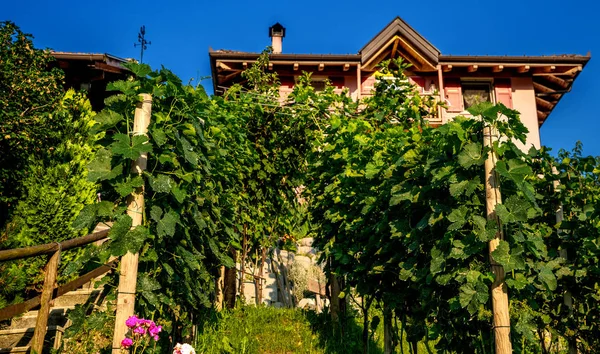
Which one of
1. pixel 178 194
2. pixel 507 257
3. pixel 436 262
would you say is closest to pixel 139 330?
pixel 178 194

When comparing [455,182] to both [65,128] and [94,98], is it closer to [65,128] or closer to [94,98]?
[65,128]

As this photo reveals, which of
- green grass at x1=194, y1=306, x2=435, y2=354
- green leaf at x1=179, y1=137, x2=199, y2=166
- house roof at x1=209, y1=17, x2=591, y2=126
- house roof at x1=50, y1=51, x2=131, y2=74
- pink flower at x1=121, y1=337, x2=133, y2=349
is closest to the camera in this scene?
pink flower at x1=121, y1=337, x2=133, y2=349

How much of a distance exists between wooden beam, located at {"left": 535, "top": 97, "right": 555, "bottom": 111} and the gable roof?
449cm

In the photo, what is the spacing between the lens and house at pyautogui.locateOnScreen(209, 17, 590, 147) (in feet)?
50.9

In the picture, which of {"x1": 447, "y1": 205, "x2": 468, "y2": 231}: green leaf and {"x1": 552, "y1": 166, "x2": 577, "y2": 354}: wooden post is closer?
{"x1": 447, "y1": 205, "x2": 468, "y2": 231}: green leaf

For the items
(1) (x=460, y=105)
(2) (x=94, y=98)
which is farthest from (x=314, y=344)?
(1) (x=460, y=105)

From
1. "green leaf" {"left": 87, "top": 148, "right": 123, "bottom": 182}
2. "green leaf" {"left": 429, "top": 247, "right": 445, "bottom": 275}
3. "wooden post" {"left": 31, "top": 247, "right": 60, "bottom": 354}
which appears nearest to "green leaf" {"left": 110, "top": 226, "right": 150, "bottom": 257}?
"green leaf" {"left": 87, "top": 148, "right": 123, "bottom": 182}

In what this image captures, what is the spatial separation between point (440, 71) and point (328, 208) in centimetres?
1205

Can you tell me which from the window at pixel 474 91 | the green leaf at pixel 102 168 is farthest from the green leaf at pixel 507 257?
the window at pixel 474 91

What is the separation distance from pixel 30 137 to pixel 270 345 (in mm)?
4316

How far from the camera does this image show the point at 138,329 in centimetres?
260

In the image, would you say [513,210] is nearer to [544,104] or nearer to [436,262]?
[436,262]

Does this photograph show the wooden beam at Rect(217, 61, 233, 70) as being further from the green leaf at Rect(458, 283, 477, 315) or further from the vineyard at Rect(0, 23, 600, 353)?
the green leaf at Rect(458, 283, 477, 315)

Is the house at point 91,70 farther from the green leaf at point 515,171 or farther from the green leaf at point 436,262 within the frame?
the green leaf at point 515,171
